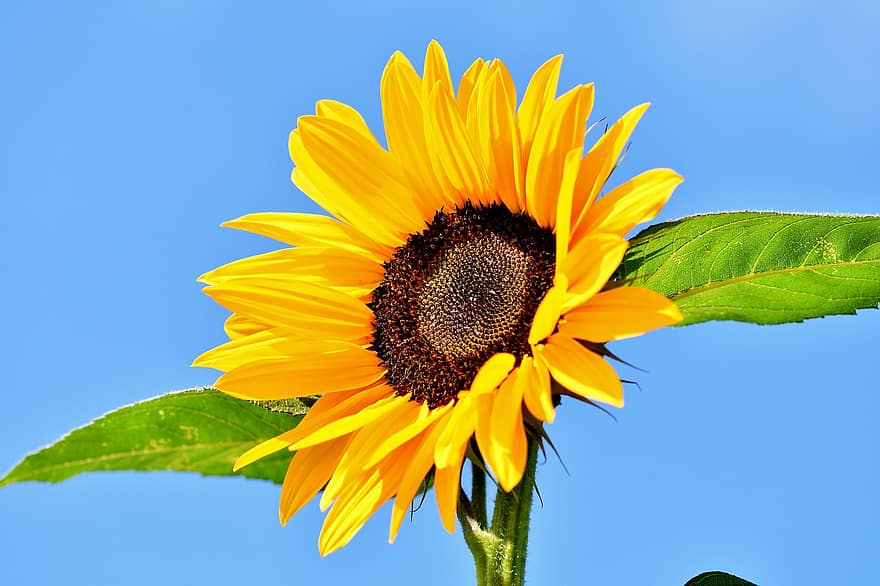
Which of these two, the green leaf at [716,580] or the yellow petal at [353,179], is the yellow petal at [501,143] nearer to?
the yellow petal at [353,179]

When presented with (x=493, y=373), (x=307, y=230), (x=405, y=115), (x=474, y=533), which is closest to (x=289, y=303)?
(x=307, y=230)

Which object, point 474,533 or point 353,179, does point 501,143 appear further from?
point 474,533

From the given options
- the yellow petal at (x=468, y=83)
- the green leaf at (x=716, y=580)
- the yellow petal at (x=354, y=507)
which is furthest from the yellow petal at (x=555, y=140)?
the green leaf at (x=716, y=580)

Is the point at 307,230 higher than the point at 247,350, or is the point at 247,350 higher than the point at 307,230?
the point at 307,230

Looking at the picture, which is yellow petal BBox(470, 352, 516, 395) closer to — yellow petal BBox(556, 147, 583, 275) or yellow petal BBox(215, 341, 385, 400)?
yellow petal BBox(556, 147, 583, 275)

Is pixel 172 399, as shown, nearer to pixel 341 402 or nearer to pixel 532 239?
pixel 341 402

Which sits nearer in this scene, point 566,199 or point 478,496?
point 566,199

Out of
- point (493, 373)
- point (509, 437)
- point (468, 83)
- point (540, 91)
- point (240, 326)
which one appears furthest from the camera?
point (240, 326)
